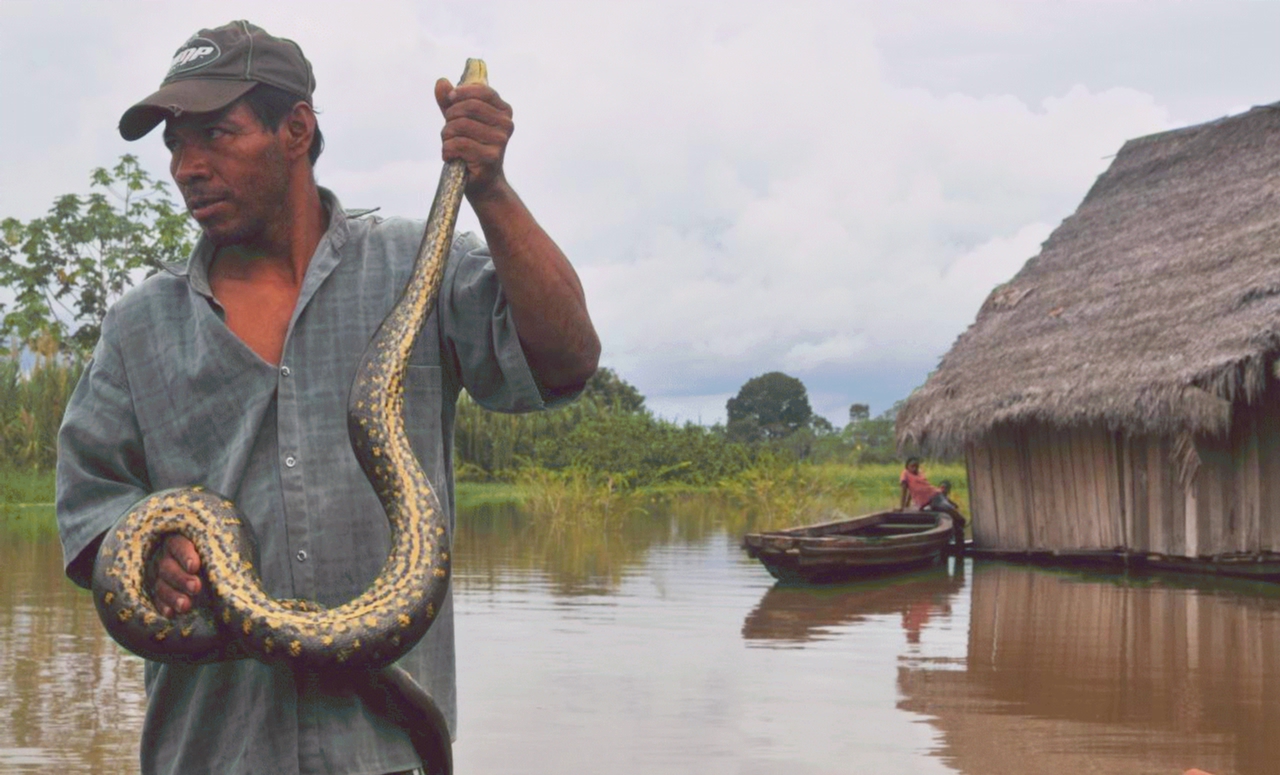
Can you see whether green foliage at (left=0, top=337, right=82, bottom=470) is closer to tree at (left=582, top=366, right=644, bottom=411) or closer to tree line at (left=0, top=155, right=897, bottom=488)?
tree line at (left=0, top=155, right=897, bottom=488)

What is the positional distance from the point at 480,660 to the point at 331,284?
5.97 m

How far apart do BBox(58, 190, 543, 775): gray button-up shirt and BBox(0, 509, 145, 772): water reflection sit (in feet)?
12.1

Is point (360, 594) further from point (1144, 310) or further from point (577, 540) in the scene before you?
point (577, 540)

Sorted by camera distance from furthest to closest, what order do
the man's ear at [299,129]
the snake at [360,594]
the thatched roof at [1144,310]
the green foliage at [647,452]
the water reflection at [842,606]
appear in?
the green foliage at [647,452] < the thatched roof at [1144,310] < the water reflection at [842,606] < the man's ear at [299,129] < the snake at [360,594]

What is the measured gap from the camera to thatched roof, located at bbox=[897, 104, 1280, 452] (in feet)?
42.0

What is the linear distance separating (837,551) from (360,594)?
9.77 m

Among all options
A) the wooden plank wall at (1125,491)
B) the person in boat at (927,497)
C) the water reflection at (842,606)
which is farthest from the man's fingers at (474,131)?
the person in boat at (927,497)

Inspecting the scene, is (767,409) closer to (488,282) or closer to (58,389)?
(58,389)

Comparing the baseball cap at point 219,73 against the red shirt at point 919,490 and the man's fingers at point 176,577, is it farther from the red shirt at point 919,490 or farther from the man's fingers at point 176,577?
the red shirt at point 919,490

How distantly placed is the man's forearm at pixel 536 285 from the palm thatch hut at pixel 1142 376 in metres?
10.9

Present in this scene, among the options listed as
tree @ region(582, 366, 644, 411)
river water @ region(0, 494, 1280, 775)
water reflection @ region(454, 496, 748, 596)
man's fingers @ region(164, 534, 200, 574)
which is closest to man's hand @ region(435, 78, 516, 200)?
man's fingers @ region(164, 534, 200, 574)

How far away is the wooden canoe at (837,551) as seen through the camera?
38.0 feet

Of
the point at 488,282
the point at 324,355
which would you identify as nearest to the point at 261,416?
the point at 324,355

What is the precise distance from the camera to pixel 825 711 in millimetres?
6797
